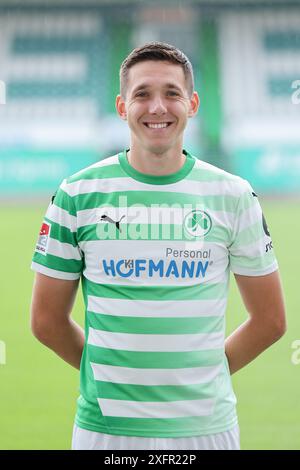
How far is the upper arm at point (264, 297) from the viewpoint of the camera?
136 centimetres

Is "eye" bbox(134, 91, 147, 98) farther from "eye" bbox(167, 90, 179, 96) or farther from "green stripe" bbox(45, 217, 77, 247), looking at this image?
"green stripe" bbox(45, 217, 77, 247)

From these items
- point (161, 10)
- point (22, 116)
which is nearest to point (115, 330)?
point (22, 116)

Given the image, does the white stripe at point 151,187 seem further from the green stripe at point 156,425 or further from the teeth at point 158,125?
the green stripe at point 156,425

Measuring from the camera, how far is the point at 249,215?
4.32 ft

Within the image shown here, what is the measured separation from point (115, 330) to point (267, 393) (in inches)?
83.9

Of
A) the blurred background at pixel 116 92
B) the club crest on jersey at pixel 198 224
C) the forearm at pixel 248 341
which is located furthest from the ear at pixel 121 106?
the blurred background at pixel 116 92

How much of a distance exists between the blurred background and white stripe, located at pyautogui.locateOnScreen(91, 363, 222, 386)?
176 inches

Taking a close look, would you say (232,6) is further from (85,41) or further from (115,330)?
(115,330)

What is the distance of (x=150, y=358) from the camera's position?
1.26 m

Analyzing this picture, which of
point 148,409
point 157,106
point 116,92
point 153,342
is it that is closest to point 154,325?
point 153,342

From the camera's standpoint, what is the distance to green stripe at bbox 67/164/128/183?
1327 millimetres

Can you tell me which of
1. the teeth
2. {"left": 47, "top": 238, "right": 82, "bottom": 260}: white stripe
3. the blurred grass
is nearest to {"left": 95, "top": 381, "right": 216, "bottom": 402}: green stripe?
{"left": 47, "top": 238, "right": 82, "bottom": 260}: white stripe

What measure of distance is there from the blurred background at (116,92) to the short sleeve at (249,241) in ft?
14.3

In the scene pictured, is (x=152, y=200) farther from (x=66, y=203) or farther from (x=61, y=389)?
(x=61, y=389)
